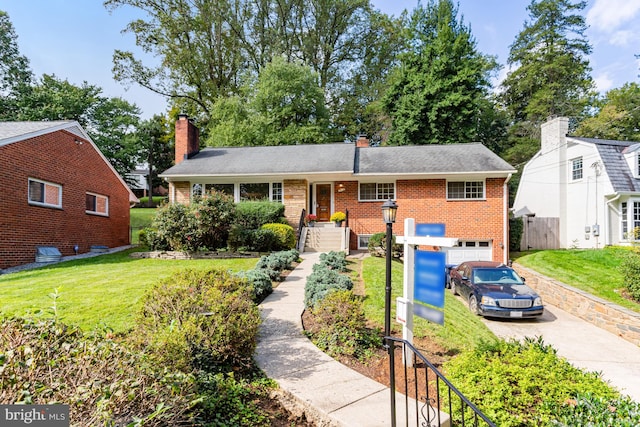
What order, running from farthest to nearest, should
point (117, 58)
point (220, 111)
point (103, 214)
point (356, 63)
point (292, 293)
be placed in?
point (356, 63)
point (117, 58)
point (220, 111)
point (103, 214)
point (292, 293)

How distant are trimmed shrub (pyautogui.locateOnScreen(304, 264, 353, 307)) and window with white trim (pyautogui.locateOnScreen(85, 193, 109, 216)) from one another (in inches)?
489

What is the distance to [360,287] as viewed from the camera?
7.62 meters

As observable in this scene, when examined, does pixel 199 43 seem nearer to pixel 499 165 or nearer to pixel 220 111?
pixel 220 111

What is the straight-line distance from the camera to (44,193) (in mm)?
11445

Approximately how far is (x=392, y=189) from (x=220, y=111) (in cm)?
1457

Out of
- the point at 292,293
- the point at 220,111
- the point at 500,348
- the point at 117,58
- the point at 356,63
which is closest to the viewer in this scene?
the point at 500,348

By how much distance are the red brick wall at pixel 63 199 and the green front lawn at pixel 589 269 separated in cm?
1839

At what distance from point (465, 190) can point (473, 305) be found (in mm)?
6953

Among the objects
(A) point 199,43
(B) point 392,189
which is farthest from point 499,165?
(A) point 199,43

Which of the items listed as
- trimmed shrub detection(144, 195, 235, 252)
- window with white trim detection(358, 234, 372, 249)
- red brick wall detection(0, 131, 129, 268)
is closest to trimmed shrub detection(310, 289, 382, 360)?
trimmed shrub detection(144, 195, 235, 252)

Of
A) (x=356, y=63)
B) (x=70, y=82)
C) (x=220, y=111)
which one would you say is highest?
(x=356, y=63)

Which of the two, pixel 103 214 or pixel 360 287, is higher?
pixel 103 214

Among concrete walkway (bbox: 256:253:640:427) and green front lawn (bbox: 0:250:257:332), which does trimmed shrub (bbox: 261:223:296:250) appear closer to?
green front lawn (bbox: 0:250:257:332)

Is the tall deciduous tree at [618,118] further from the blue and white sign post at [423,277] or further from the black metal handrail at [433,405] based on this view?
the black metal handrail at [433,405]
